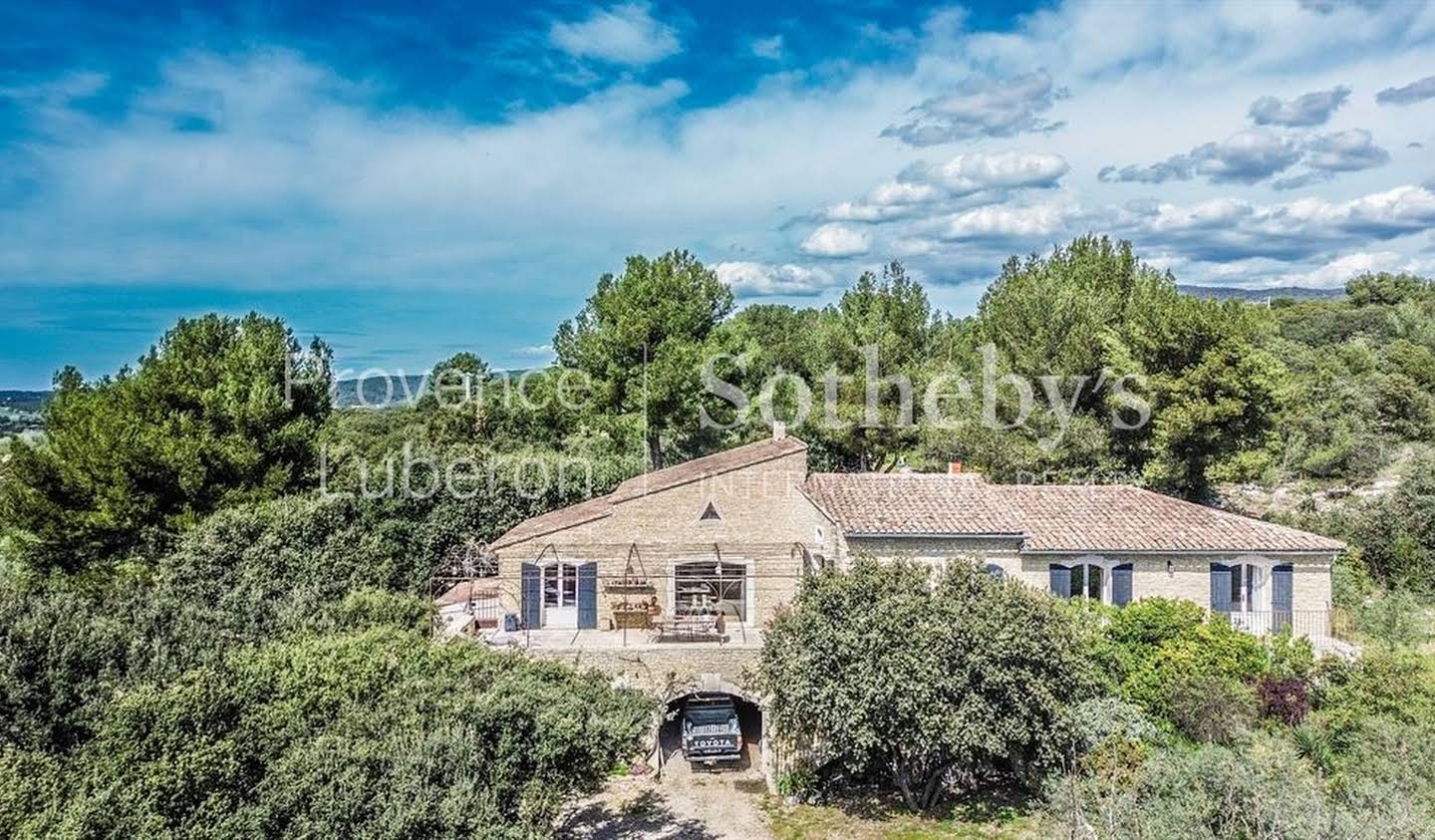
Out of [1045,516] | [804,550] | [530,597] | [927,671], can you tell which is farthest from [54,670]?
[1045,516]

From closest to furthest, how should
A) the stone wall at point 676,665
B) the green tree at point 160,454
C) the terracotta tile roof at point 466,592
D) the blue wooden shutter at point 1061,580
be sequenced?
the stone wall at point 676,665
the blue wooden shutter at point 1061,580
the terracotta tile roof at point 466,592
the green tree at point 160,454

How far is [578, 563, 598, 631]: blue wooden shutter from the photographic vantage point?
26609 millimetres

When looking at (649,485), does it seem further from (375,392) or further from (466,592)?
(375,392)

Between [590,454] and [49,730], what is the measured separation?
2801cm

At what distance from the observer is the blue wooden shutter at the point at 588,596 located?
87.3 ft

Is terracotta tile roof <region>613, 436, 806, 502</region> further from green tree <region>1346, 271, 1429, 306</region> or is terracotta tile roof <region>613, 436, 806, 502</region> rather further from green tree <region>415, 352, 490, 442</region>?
green tree <region>1346, 271, 1429, 306</region>

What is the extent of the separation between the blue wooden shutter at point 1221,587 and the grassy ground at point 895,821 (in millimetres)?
9682

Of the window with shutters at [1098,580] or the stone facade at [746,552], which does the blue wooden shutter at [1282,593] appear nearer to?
the stone facade at [746,552]

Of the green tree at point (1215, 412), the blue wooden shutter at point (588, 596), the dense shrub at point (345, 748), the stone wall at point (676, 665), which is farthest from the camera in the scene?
the green tree at point (1215, 412)

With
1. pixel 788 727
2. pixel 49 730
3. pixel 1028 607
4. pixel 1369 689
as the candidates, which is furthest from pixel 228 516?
pixel 1369 689

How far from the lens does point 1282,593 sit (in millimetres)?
25922

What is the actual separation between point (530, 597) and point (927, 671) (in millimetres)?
12742

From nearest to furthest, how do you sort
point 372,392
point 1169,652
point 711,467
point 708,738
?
point 1169,652 → point 708,738 → point 711,467 → point 372,392

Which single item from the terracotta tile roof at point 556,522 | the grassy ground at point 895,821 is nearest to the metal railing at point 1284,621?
the grassy ground at point 895,821
